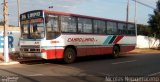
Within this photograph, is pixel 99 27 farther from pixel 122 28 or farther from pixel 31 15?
pixel 31 15

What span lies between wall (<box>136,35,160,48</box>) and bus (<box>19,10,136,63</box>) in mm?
23170

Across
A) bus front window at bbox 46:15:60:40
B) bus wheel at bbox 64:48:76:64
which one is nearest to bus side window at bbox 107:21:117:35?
bus wheel at bbox 64:48:76:64

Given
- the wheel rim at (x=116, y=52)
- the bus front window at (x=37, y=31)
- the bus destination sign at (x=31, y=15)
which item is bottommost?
the wheel rim at (x=116, y=52)

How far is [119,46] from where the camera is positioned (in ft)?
90.5

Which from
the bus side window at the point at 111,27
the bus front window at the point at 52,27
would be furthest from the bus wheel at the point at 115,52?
the bus front window at the point at 52,27

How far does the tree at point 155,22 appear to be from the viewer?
4984cm

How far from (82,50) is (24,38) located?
161 inches

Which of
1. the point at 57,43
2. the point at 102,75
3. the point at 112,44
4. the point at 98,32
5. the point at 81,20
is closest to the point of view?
the point at 102,75

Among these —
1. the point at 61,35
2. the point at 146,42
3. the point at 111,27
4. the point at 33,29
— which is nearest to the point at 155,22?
the point at 146,42

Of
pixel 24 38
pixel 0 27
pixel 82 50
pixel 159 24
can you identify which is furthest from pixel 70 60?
pixel 159 24

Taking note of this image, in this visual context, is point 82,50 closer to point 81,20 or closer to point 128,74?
point 81,20

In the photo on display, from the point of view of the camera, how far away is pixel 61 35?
66.7 ft

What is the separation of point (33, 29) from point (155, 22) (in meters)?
33.4

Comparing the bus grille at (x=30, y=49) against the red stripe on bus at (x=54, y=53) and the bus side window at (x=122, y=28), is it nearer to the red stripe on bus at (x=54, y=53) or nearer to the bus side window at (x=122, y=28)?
the red stripe on bus at (x=54, y=53)
